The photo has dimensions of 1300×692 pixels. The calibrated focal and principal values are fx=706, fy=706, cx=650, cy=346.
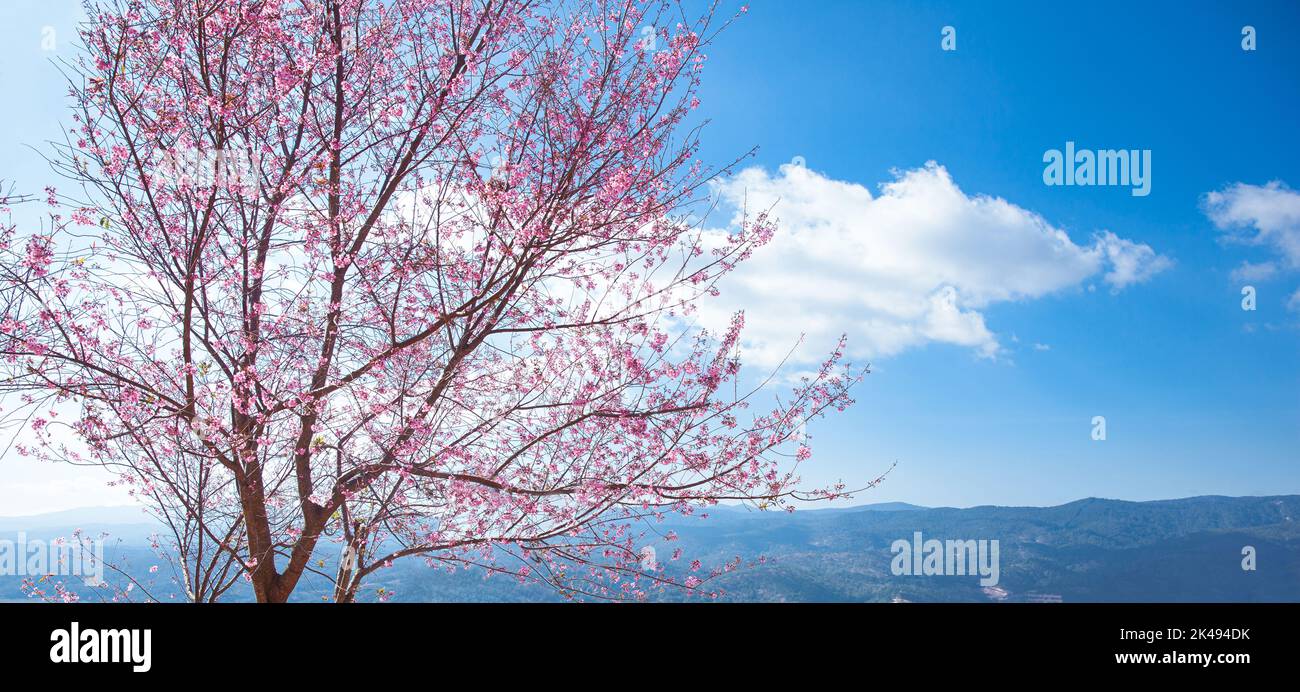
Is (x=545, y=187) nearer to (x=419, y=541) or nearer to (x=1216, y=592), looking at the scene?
(x=419, y=541)

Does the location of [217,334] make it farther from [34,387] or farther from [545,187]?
[545,187]

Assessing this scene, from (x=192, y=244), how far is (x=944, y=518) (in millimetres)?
111509

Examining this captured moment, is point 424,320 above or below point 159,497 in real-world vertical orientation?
above

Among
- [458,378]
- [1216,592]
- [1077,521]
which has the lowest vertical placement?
[1216,592]

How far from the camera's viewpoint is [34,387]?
5.16 m

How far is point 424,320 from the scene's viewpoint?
5707 mm

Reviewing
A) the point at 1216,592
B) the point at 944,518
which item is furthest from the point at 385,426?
→ the point at 1216,592

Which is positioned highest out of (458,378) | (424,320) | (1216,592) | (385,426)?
(424,320)

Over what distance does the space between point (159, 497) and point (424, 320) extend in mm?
3866
